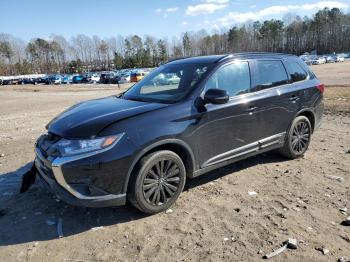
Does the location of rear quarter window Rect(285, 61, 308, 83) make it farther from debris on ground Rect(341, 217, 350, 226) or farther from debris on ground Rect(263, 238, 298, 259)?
debris on ground Rect(263, 238, 298, 259)

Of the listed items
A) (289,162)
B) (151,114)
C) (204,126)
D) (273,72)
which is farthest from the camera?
(289,162)

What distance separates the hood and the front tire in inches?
23.2

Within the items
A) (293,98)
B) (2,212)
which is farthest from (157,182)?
(293,98)

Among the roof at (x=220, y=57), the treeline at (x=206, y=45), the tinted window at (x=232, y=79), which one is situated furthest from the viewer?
the treeline at (x=206, y=45)

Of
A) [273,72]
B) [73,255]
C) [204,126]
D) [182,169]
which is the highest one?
[273,72]

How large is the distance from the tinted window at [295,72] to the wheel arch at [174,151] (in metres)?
2.69

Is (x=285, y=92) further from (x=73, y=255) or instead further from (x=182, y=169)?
(x=73, y=255)

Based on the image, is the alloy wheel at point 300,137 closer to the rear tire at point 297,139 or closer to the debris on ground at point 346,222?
the rear tire at point 297,139

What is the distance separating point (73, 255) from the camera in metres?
3.74

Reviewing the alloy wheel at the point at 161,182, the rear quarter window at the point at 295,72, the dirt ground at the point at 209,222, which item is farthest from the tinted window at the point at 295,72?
the alloy wheel at the point at 161,182

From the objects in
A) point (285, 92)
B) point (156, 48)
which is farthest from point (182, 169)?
point (156, 48)

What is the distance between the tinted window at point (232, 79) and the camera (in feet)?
16.5

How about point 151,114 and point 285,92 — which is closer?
point 151,114

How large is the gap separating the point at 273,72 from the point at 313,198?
215cm
